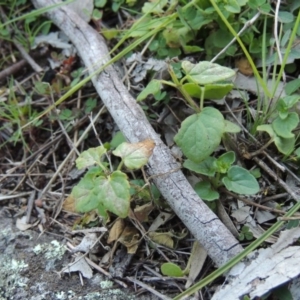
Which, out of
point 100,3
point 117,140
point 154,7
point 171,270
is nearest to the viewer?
point 171,270

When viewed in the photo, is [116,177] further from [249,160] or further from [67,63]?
[67,63]

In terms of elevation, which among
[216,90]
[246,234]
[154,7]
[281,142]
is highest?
[154,7]

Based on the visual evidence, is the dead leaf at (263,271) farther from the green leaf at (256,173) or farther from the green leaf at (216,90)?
the green leaf at (216,90)

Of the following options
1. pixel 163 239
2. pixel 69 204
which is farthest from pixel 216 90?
pixel 69 204

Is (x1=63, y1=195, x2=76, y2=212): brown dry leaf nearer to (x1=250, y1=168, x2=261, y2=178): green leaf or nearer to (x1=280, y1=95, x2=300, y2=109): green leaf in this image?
(x1=250, y1=168, x2=261, y2=178): green leaf

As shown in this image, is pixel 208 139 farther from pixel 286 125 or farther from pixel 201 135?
pixel 286 125

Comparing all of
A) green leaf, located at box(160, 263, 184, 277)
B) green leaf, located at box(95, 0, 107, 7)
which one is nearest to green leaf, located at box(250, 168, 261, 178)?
green leaf, located at box(160, 263, 184, 277)

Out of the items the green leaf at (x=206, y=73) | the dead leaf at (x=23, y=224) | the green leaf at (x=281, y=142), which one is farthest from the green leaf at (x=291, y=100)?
the dead leaf at (x=23, y=224)
